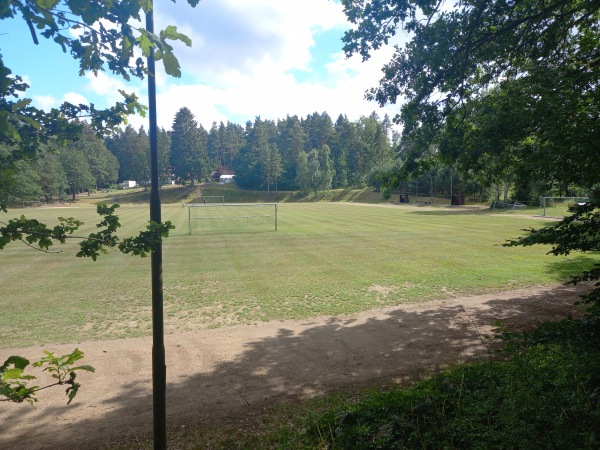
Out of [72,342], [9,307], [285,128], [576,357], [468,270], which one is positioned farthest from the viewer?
[285,128]

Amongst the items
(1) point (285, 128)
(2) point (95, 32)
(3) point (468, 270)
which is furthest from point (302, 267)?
(1) point (285, 128)

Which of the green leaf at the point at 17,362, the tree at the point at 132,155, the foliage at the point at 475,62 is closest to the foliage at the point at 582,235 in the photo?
the foliage at the point at 475,62

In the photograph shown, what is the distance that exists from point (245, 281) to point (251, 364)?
624 centimetres

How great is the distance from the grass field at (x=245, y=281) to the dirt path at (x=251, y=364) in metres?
0.98

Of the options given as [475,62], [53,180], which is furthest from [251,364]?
[53,180]

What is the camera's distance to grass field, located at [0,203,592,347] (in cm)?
959

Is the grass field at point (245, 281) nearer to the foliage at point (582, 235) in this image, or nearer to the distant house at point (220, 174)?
the foliage at point (582, 235)

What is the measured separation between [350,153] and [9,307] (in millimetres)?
94693

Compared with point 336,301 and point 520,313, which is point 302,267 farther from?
point 520,313

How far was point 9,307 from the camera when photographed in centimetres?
1050

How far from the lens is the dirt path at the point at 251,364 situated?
212 inches

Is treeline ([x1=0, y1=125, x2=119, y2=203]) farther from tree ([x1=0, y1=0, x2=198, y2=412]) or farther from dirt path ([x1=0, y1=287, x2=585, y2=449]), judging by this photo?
tree ([x1=0, y1=0, x2=198, y2=412])

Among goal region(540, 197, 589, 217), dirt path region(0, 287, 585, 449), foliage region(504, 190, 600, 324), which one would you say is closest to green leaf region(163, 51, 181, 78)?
dirt path region(0, 287, 585, 449)

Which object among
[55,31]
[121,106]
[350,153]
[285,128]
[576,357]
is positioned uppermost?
[285,128]
